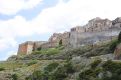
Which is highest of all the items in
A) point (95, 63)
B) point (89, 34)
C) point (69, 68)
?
point (89, 34)

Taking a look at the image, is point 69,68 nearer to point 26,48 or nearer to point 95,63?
point 95,63

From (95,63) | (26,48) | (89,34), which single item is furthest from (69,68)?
(26,48)

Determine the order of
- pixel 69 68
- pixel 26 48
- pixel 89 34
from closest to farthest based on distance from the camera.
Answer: pixel 69 68 → pixel 89 34 → pixel 26 48

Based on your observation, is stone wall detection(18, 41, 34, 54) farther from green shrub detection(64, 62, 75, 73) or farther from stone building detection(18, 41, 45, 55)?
green shrub detection(64, 62, 75, 73)

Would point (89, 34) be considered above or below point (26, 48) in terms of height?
above

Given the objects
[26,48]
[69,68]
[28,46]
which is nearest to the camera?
[69,68]

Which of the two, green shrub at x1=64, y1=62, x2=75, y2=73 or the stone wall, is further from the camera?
the stone wall

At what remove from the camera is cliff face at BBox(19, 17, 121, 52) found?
114500 mm

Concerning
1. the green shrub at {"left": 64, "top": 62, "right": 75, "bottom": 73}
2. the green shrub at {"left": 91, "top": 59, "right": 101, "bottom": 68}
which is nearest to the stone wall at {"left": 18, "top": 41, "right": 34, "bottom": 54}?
the green shrub at {"left": 64, "top": 62, "right": 75, "bottom": 73}

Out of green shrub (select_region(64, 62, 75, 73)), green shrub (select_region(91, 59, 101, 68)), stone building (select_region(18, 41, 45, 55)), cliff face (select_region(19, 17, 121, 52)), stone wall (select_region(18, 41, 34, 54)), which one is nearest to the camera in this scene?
green shrub (select_region(91, 59, 101, 68))

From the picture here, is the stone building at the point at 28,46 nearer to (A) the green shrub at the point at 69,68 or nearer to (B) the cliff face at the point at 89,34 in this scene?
(B) the cliff face at the point at 89,34

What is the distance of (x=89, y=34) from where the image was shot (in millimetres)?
119562

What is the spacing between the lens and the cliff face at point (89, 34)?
376 feet

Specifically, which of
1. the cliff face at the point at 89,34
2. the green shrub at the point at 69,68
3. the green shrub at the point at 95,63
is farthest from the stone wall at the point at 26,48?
the green shrub at the point at 95,63
